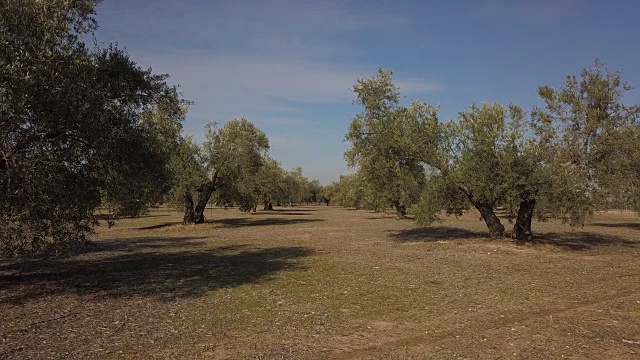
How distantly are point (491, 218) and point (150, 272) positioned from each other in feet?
75.5

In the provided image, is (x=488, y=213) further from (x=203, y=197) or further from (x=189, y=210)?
(x=189, y=210)

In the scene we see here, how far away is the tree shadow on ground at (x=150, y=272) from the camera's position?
53.1ft

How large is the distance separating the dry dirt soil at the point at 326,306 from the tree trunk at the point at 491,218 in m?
4.56

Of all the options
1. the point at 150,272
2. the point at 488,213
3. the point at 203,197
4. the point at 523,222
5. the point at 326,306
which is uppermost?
the point at 203,197

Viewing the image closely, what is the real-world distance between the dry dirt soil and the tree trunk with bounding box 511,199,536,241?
3.60 m

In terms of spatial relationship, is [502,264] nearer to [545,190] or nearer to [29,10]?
[545,190]

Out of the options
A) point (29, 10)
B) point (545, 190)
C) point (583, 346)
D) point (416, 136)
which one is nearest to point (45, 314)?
point (29, 10)

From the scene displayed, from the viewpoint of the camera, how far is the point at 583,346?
9.89 metres

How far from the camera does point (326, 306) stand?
1383cm

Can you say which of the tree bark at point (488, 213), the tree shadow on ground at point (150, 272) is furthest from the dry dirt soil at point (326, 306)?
the tree bark at point (488, 213)

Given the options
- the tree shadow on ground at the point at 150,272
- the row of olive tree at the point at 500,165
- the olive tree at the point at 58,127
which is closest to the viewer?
the olive tree at the point at 58,127

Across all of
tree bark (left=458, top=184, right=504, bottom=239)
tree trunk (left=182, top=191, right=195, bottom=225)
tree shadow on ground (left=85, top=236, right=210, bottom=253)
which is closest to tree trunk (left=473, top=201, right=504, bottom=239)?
tree bark (left=458, top=184, right=504, bottom=239)

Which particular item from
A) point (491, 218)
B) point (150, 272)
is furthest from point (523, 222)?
point (150, 272)

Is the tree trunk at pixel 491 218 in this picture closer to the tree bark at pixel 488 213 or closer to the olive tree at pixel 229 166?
the tree bark at pixel 488 213
